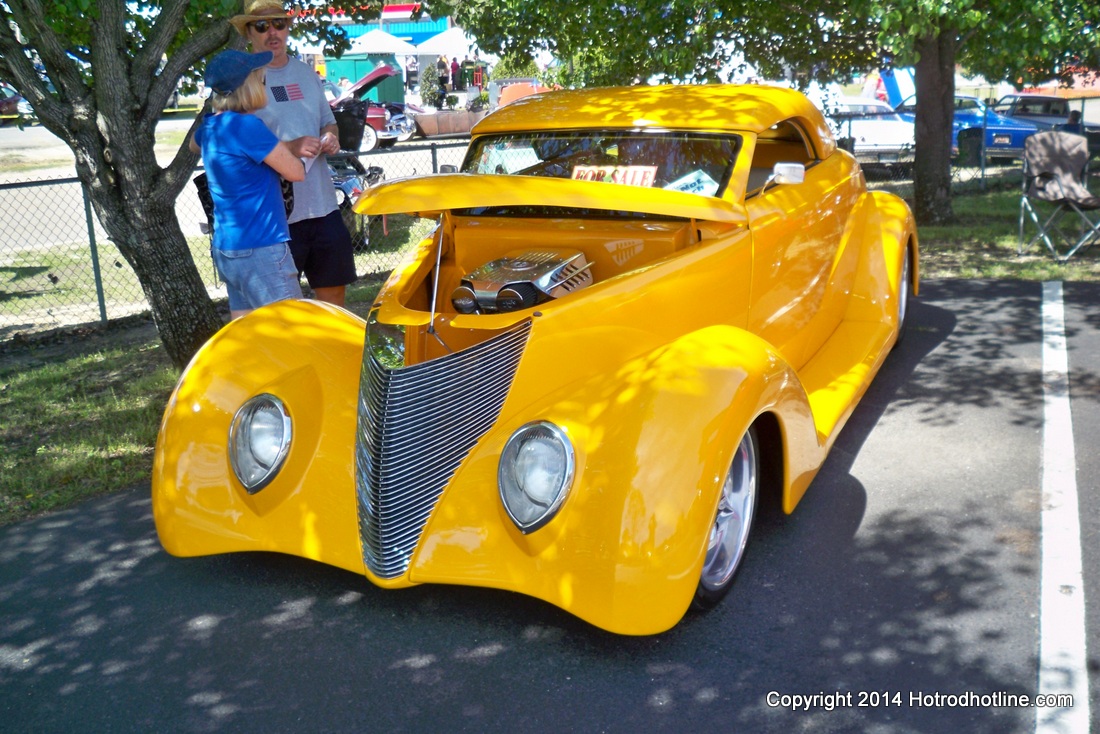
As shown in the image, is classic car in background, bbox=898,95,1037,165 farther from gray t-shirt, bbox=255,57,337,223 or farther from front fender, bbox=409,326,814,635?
front fender, bbox=409,326,814,635

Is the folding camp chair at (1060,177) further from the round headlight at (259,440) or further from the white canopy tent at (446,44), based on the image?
the white canopy tent at (446,44)

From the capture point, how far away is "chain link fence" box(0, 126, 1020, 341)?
8.60 meters

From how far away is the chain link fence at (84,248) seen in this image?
860 cm

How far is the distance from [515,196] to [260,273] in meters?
2.03

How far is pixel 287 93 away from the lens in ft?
17.9

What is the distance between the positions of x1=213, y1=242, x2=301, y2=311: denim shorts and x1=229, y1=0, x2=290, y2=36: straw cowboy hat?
1.20m

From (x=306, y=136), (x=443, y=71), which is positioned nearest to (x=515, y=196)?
(x=306, y=136)

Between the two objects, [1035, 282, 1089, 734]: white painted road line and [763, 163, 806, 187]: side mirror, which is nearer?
[1035, 282, 1089, 734]: white painted road line

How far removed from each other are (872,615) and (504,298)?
1783mm

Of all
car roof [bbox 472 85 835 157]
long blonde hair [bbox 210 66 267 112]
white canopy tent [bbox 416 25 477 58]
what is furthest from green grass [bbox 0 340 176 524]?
white canopy tent [bbox 416 25 477 58]

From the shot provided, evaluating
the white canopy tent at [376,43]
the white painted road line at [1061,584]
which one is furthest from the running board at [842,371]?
the white canopy tent at [376,43]

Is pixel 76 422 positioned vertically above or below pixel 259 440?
below

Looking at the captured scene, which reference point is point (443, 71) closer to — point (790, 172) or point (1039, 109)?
point (1039, 109)

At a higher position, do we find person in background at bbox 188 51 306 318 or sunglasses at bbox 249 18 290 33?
sunglasses at bbox 249 18 290 33
